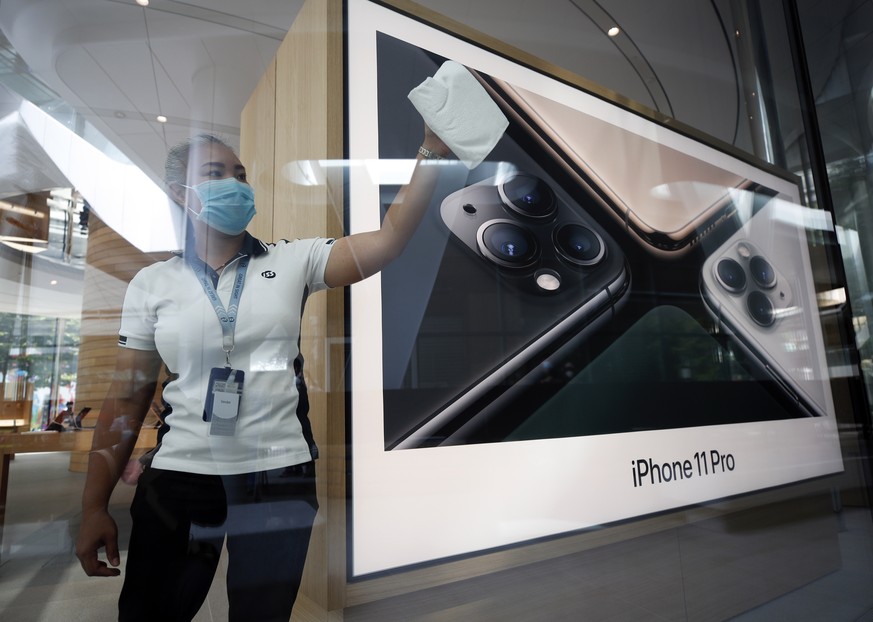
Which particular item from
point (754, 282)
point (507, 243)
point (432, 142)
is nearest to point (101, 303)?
point (432, 142)

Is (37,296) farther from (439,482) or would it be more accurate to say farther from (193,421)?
(439,482)

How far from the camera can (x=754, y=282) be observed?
1.66 m

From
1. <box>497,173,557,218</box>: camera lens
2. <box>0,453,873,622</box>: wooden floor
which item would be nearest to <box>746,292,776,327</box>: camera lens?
<box>0,453,873,622</box>: wooden floor

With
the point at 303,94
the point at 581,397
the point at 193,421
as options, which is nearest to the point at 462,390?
the point at 581,397

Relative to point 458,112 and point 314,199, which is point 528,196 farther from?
point 314,199

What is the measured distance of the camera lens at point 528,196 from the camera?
117 cm

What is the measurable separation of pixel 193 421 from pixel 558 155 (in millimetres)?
1065

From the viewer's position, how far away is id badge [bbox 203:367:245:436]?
717mm

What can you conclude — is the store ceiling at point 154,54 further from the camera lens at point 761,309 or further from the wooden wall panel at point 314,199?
the camera lens at point 761,309

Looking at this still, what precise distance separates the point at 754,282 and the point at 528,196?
3.23 feet

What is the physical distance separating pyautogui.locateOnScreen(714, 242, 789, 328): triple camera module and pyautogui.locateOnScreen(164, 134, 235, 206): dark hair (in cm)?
152

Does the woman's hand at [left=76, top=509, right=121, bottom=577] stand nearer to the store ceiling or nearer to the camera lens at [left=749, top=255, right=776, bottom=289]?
the store ceiling

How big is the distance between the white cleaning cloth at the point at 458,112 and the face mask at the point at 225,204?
39 centimetres

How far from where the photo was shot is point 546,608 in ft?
3.48
